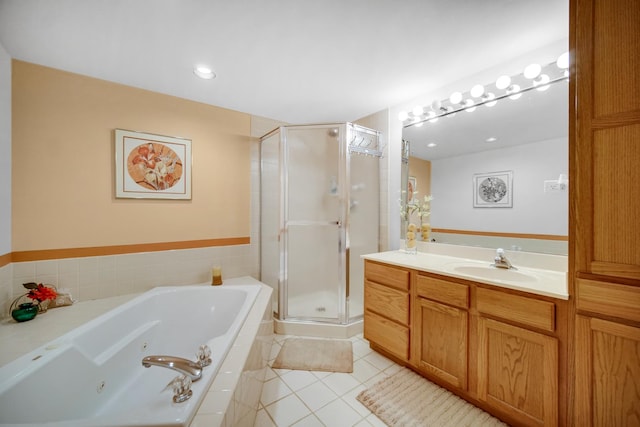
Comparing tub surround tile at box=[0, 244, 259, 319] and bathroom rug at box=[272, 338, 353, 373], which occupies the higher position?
tub surround tile at box=[0, 244, 259, 319]

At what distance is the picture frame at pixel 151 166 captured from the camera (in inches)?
77.8

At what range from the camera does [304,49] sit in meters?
1.56

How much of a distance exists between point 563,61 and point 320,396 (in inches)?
104

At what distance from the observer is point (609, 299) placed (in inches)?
39.9

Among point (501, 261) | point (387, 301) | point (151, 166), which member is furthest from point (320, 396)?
point (151, 166)

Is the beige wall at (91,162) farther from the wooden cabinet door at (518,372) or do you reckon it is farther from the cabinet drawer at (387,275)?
the wooden cabinet door at (518,372)

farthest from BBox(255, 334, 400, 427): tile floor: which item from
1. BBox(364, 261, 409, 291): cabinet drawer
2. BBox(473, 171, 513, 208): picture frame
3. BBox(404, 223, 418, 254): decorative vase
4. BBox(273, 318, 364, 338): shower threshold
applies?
BBox(473, 171, 513, 208): picture frame

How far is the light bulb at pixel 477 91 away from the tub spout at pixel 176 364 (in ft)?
8.10

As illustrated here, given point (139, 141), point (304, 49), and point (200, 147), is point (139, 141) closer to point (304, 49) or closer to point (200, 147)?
point (200, 147)

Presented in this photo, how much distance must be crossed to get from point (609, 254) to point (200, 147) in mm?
2930

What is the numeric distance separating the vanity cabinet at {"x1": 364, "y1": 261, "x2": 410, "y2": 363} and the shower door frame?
1.17ft

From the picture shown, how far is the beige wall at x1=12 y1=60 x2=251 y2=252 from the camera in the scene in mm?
1664

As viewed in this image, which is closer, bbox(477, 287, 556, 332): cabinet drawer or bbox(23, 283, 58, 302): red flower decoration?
bbox(477, 287, 556, 332): cabinet drawer

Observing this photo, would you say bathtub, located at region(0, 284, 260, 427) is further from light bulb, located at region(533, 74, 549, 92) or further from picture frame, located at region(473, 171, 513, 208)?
light bulb, located at region(533, 74, 549, 92)
